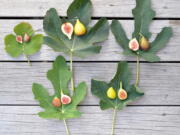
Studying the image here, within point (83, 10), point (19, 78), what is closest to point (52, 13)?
point (83, 10)

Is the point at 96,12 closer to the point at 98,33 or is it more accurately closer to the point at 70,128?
the point at 98,33

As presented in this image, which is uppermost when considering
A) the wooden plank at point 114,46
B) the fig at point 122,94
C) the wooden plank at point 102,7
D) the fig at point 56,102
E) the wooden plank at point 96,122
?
the wooden plank at point 102,7

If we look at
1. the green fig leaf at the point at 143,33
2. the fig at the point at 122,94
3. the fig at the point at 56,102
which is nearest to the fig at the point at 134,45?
the green fig leaf at the point at 143,33

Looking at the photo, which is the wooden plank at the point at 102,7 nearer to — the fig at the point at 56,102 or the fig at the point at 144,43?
the fig at the point at 144,43

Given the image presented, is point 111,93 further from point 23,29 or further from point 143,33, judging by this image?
point 23,29

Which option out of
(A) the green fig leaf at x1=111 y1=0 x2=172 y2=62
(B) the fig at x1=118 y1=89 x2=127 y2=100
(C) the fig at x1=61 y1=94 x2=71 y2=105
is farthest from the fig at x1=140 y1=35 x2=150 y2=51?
(C) the fig at x1=61 y1=94 x2=71 y2=105
